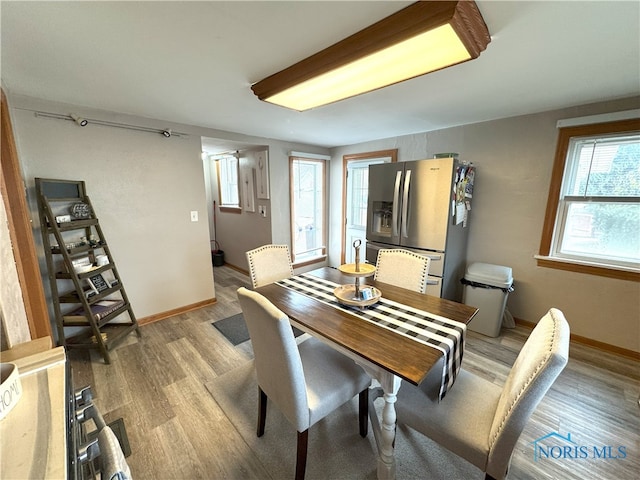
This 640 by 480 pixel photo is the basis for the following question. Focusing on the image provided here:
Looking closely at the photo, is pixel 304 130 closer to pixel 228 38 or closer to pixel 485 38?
pixel 228 38

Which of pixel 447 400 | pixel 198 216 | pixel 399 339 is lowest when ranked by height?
pixel 447 400

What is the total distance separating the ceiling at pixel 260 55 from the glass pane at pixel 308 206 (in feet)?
5.76

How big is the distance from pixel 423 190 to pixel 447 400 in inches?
77.0

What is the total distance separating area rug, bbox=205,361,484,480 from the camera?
135 cm

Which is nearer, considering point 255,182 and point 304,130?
point 304,130

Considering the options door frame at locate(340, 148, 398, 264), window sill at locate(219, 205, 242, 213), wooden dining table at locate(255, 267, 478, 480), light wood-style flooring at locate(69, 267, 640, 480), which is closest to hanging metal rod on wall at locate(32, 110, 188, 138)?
window sill at locate(219, 205, 242, 213)

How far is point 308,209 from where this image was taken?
4414mm

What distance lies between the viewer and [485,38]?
3.90 feet

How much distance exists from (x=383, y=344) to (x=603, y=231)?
2.55 meters

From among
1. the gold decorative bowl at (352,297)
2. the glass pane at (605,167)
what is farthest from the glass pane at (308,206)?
the glass pane at (605,167)

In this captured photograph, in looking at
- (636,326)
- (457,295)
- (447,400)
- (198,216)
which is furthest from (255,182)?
(636,326)

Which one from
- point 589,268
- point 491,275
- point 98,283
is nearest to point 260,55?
point 98,283

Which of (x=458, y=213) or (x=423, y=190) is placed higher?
(x=423, y=190)

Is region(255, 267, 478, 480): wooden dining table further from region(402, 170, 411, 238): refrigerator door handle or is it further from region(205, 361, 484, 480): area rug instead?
region(402, 170, 411, 238): refrigerator door handle
